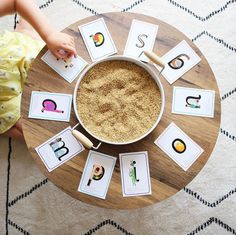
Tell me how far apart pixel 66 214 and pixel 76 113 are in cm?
64

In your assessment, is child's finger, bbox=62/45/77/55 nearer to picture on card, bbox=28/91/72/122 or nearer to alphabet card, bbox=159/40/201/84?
picture on card, bbox=28/91/72/122

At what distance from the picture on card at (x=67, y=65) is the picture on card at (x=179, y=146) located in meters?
0.32

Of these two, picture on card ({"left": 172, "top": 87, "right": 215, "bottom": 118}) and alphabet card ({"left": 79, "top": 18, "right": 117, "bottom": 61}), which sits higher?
alphabet card ({"left": 79, "top": 18, "right": 117, "bottom": 61})

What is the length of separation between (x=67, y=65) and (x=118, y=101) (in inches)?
7.8

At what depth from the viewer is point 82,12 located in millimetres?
1629

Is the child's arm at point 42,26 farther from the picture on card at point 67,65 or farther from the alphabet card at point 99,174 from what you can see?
the alphabet card at point 99,174

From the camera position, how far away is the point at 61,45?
3.61ft

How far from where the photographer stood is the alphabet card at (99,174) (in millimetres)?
1074

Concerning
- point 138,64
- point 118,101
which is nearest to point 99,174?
point 118,101

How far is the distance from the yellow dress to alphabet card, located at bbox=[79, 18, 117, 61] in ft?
0.87

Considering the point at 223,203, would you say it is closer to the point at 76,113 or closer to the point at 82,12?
the point at 76,113

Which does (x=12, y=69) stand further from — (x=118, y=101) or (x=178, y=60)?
(x=178, y=60)

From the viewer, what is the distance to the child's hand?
3.62 feet

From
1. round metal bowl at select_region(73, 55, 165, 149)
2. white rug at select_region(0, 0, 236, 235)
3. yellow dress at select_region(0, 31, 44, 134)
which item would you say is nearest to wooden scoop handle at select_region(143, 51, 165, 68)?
round metal bowl at select_region(73, 55, 165, 149)
